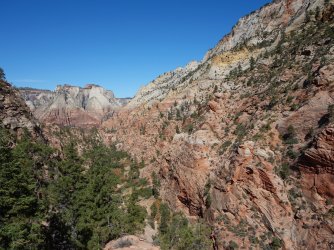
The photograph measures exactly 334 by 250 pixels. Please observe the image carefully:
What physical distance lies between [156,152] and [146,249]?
167 feet

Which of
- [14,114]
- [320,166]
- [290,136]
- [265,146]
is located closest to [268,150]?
[265,146]

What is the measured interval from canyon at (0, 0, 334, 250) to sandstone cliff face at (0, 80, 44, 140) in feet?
0.93

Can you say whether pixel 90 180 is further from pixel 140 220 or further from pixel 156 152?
pixel 156 152

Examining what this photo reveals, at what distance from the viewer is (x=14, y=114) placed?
202 ft

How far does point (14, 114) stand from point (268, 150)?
5120 cm

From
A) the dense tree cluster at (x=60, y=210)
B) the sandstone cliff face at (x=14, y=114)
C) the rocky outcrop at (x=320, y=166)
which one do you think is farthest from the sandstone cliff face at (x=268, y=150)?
the sandstone cliff face at (x=14, y=114)

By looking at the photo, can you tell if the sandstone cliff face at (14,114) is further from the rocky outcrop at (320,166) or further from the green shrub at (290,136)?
the rocky outcrop at (320,166)

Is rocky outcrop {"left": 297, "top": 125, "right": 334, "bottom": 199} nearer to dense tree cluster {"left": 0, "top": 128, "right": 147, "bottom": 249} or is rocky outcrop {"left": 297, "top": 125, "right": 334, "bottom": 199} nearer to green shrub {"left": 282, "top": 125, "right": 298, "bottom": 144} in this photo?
green shrub {"left": 282, "top": 125, "right": 298, "bottom": 144}

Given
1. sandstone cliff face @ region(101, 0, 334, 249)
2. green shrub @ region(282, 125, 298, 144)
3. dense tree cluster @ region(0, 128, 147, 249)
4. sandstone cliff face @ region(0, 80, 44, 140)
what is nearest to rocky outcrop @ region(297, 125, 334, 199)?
sandstone cliff face @ region(101, 0, 334, 249)

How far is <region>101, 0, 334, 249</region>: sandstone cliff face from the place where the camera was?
28.2 metres

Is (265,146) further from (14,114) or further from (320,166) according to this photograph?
(14,114)

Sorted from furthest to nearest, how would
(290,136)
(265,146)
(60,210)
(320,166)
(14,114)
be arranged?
(14,114) → (265,146) → (290,136) → (60,210) → (320,166)

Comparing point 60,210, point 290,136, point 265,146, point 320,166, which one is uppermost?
point 290,136

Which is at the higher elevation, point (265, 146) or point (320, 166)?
point (265, 146)
